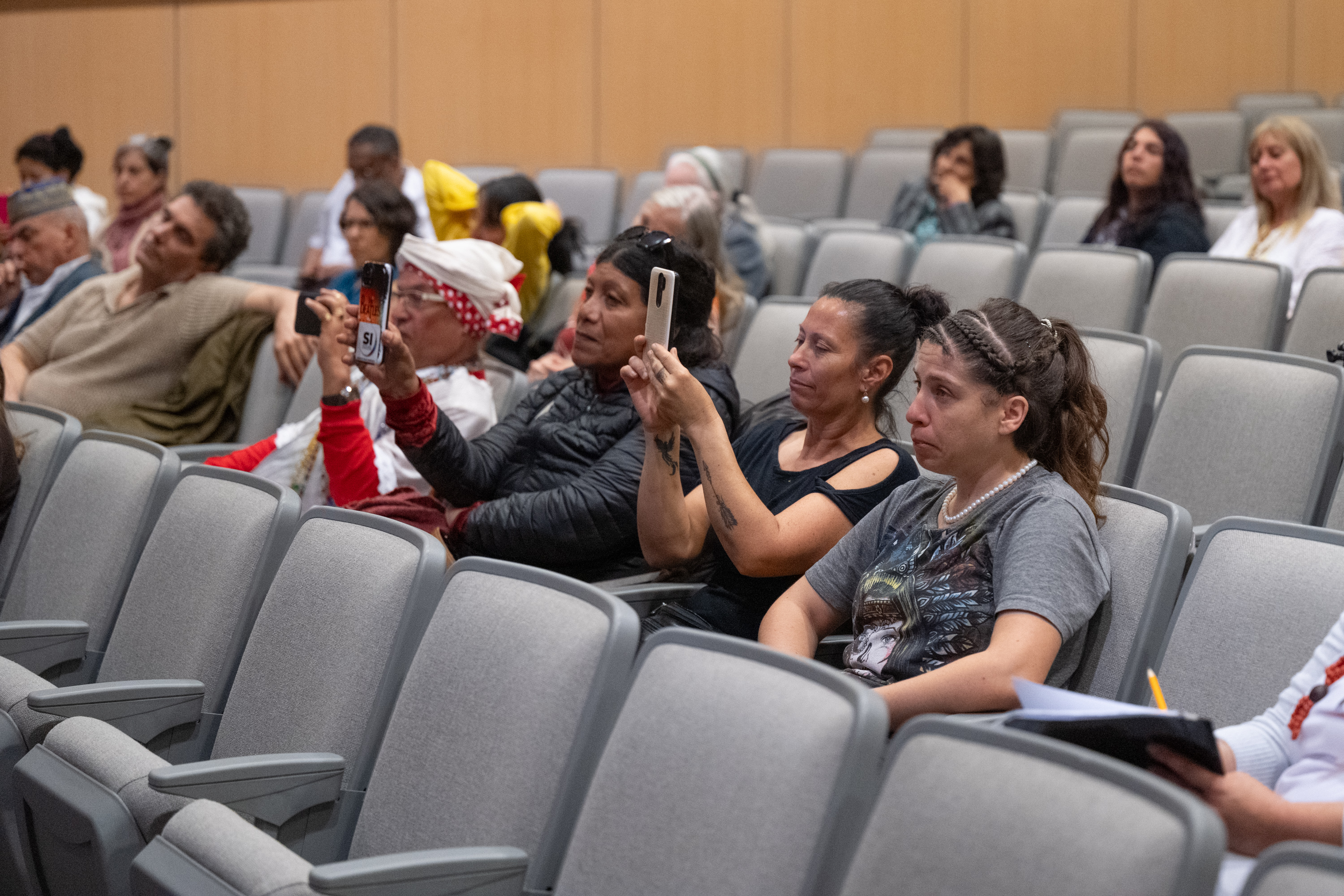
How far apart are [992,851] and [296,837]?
940mm

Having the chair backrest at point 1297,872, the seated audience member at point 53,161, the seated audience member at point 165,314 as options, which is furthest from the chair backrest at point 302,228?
the chair backrest at point 1297,872

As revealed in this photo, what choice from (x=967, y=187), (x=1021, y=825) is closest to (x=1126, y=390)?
(x=1021, y=825)

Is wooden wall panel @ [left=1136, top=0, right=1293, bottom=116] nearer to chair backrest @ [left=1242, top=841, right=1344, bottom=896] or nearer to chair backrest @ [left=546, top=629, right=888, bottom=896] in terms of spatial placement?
chair backrest @ [left=546, top=629, right=888, bottom=896]

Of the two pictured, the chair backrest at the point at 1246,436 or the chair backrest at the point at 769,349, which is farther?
the chair backrest at the point at 769,349

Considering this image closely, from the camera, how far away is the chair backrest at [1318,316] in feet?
9.59

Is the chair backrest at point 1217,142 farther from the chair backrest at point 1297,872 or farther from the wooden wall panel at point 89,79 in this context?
the wooden wall panel at point 89,79

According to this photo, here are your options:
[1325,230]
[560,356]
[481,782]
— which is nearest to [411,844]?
[481,782]

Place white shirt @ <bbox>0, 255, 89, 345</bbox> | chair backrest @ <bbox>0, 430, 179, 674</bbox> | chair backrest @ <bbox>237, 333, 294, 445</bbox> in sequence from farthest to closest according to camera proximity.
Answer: white shirt @ <bbox>0, 255, 89, 345</bbox>, chair backrest @ <bbox>237, 333, 294, 445</bbox>, chair backrest @ <bbox>0, 430, 179, 674</bbox>

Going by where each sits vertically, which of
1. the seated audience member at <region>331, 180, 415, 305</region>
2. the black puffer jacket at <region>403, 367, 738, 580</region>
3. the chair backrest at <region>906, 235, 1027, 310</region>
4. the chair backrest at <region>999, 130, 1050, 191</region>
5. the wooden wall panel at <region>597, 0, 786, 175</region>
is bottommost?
the black puffer jacket at <region>403, 367, 738, 580</region>

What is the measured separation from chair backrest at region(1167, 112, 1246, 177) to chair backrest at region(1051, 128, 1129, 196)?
0.36m

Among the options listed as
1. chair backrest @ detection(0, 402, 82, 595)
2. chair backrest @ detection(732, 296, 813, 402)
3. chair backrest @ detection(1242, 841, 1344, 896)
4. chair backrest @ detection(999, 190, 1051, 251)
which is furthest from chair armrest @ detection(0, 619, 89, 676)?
chair backrest @ detection(999, 190, 1051, 251)

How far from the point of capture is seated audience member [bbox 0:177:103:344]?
A: 4207 millimetres

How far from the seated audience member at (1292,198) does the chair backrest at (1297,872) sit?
2.99m

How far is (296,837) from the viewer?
5.32 feet
